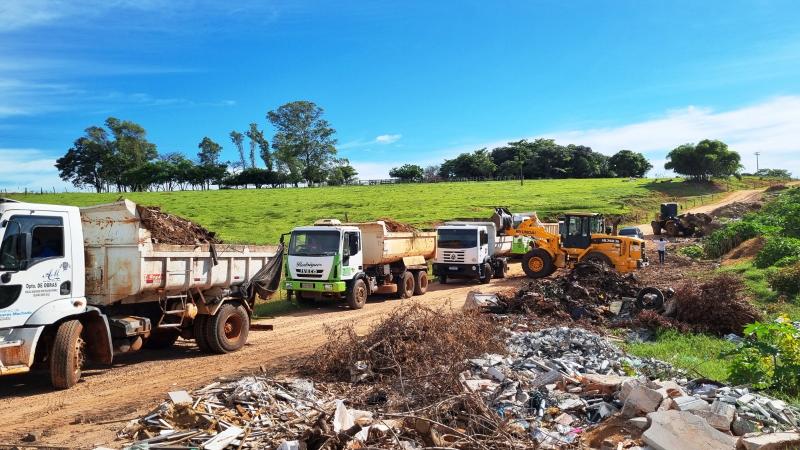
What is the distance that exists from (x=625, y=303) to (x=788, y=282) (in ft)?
15.2

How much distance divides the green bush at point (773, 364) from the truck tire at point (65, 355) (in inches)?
361

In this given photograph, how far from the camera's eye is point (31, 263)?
811 centimetres

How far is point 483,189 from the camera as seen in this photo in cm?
6894

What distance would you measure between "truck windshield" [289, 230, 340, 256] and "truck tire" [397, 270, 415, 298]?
3693 millimetres

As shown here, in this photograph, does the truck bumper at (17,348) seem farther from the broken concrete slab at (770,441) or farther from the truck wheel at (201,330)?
the broken concrete slab at (770,441)

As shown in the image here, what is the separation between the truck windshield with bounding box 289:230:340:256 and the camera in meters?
16.5

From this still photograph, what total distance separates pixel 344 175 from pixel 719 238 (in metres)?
71.4

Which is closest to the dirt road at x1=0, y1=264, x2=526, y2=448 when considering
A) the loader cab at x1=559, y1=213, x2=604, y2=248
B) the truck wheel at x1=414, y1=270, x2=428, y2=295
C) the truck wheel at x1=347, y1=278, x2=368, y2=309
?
the truck wheel at x1=347, y1=278, x2=368, y2=309

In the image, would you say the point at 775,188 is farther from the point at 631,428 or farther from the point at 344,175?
the point at 631,428

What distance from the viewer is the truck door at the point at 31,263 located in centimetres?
784

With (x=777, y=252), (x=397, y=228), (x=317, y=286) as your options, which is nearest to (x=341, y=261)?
(x=317, y=286)

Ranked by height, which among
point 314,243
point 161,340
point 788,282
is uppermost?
point 314,243

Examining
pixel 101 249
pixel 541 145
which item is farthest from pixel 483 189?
pixel 101 249

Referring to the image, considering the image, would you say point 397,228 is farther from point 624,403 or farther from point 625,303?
point 624,403
